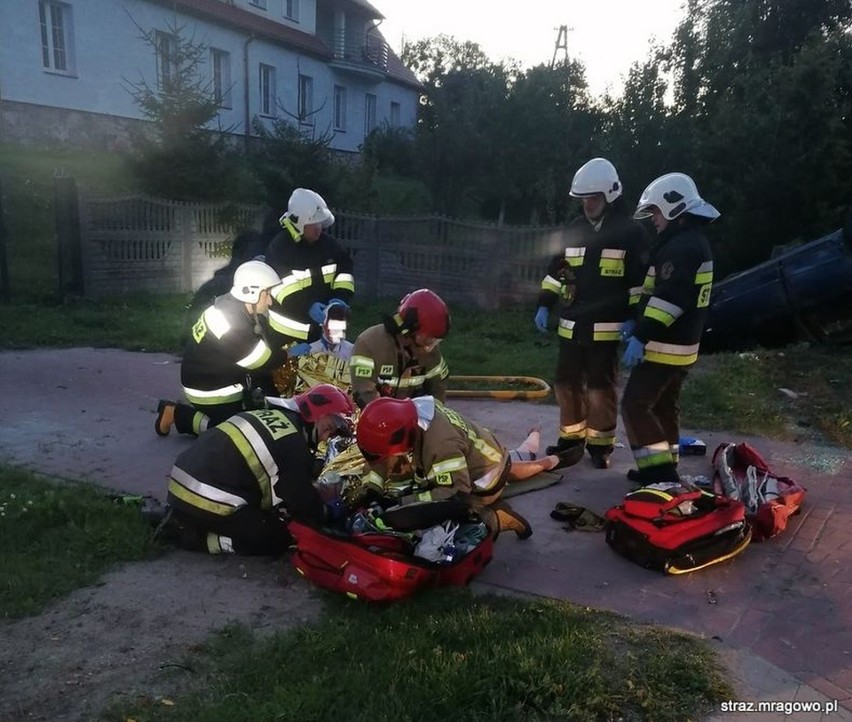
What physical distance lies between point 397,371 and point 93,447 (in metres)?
2.66

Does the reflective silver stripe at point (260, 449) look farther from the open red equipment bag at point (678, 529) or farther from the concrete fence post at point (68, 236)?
the concrete fence post at point (68, 236)

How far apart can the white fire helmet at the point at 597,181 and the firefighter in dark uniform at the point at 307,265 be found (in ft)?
7.76

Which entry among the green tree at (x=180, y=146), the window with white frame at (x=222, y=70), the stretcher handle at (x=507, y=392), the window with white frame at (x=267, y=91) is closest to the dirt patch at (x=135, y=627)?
the stretcher handle at (x=507, y=392)

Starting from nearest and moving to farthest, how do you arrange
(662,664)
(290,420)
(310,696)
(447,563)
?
(310,696), (662,664), (447,563), (290,420)

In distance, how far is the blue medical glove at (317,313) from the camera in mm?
6844

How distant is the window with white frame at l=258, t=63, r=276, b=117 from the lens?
2719 cm

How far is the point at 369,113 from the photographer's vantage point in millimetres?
34688

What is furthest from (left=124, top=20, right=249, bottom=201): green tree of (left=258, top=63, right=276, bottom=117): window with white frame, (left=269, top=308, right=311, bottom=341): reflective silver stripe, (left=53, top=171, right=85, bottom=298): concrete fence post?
(left=258, top=63, right=276, bottom=117): window with white frame

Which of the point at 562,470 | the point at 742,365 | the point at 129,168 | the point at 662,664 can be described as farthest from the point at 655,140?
the point at 662,664

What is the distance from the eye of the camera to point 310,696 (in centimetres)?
304

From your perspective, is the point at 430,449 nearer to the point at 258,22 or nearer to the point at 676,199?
the point at 676,199

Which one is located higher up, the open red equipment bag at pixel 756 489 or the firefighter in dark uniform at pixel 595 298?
the firefighter in dark uniform at pixel 595 298

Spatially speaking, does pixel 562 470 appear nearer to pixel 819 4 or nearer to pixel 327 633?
pixel 327 633

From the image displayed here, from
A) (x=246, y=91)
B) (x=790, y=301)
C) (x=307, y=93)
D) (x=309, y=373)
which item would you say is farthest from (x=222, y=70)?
(x=309, y=373)
